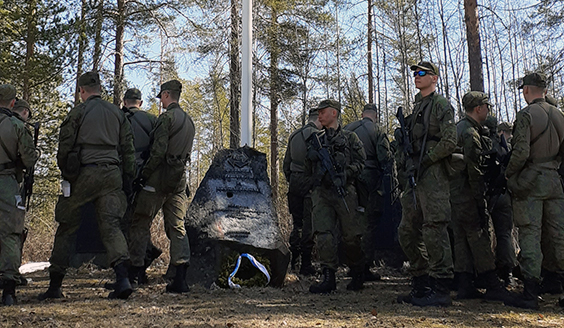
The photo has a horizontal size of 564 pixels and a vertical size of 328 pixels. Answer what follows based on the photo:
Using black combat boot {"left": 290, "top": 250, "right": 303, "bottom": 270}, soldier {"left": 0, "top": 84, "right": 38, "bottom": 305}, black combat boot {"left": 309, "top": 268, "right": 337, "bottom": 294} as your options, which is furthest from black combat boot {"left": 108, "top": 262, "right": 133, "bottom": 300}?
black combat boot {"left": 290, "top": 250, "right": 303, "bottom": 270}

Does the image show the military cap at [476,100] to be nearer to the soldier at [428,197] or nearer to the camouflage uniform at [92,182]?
the soldier at [428,197]

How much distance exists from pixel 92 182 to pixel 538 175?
4627mm

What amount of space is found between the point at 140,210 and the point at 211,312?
1892 mm

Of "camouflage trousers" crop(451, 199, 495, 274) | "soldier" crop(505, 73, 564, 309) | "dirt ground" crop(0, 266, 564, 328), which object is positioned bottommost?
"dirt ground" crop(0, 266, 564, 328)

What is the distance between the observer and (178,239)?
5.95 metres

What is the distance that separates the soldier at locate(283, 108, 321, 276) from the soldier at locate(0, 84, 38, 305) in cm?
384

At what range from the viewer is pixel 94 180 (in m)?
5.23

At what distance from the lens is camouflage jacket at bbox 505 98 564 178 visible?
521 centimetres

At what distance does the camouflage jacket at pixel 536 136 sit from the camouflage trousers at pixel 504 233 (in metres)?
0.93

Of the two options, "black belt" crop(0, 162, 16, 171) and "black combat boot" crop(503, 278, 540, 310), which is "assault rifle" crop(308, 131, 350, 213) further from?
"black belt" crop(0, 162, 16, 171)

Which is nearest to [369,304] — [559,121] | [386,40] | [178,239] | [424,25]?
[178,239]

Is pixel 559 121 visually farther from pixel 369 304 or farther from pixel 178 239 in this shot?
pixel 178 239

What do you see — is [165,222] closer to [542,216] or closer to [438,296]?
[438,296]

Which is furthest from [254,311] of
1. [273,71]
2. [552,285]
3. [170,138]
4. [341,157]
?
[273,71]
